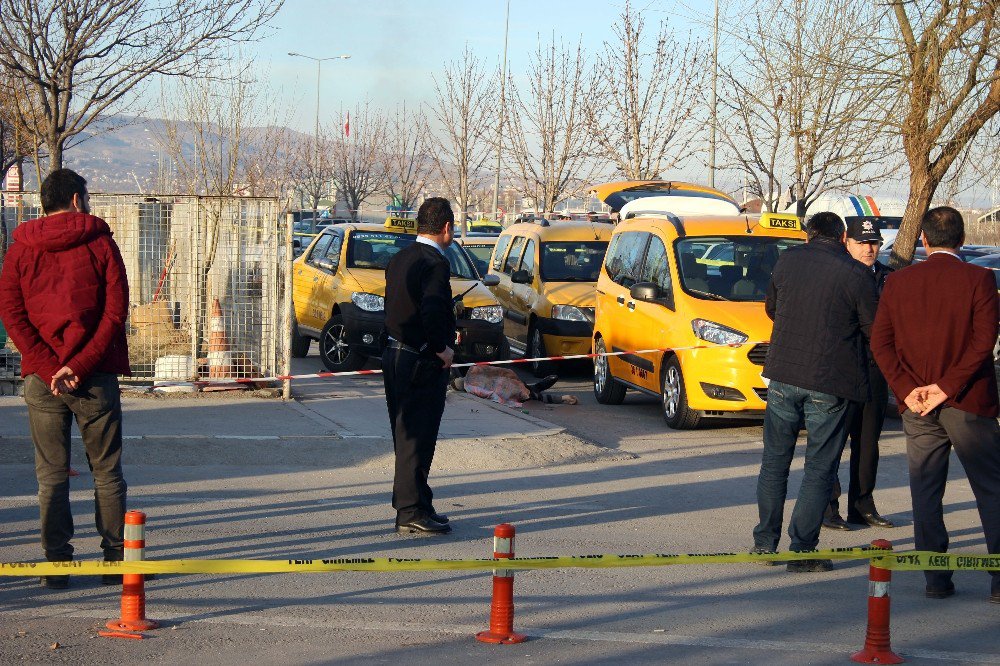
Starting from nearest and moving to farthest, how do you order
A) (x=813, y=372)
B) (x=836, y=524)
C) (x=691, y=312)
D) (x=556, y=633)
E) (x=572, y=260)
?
1. (x=556, y=633)
2. (x=813, y=372)
3. (x=836, y=524)
4. (x=691, y=312)
5. (x=572, y=260)

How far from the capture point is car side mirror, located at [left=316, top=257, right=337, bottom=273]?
51.8 ft

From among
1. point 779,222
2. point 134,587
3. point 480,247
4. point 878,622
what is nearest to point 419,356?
point 134,587

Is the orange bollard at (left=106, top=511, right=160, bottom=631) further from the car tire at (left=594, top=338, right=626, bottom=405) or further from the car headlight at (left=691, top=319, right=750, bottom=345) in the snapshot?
the car tire at (left=594, top=338, right=626, bottom=405)

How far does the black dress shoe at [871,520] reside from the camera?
8.17m

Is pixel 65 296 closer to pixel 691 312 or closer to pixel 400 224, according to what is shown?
pixel 691 312

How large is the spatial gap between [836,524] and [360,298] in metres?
8.10

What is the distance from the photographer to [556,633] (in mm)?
5535

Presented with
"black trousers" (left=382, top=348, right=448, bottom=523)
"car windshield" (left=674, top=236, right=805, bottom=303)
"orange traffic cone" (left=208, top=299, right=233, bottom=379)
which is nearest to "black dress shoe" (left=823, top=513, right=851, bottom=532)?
"black trousers" (left=382, top=348, right=448, bottom=523)

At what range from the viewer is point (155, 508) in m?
8.13

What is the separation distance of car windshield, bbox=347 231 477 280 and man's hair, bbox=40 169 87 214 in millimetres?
9607

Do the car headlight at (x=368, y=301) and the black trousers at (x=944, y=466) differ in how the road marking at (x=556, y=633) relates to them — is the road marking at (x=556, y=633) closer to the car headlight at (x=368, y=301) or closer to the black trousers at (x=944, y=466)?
the black trousers at (x=944, y=466)

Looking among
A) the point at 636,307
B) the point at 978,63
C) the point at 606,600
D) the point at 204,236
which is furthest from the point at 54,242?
the point at 978,63

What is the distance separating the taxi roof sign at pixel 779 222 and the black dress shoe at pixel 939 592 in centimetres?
677

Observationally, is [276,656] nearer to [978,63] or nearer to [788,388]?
[788,388]
